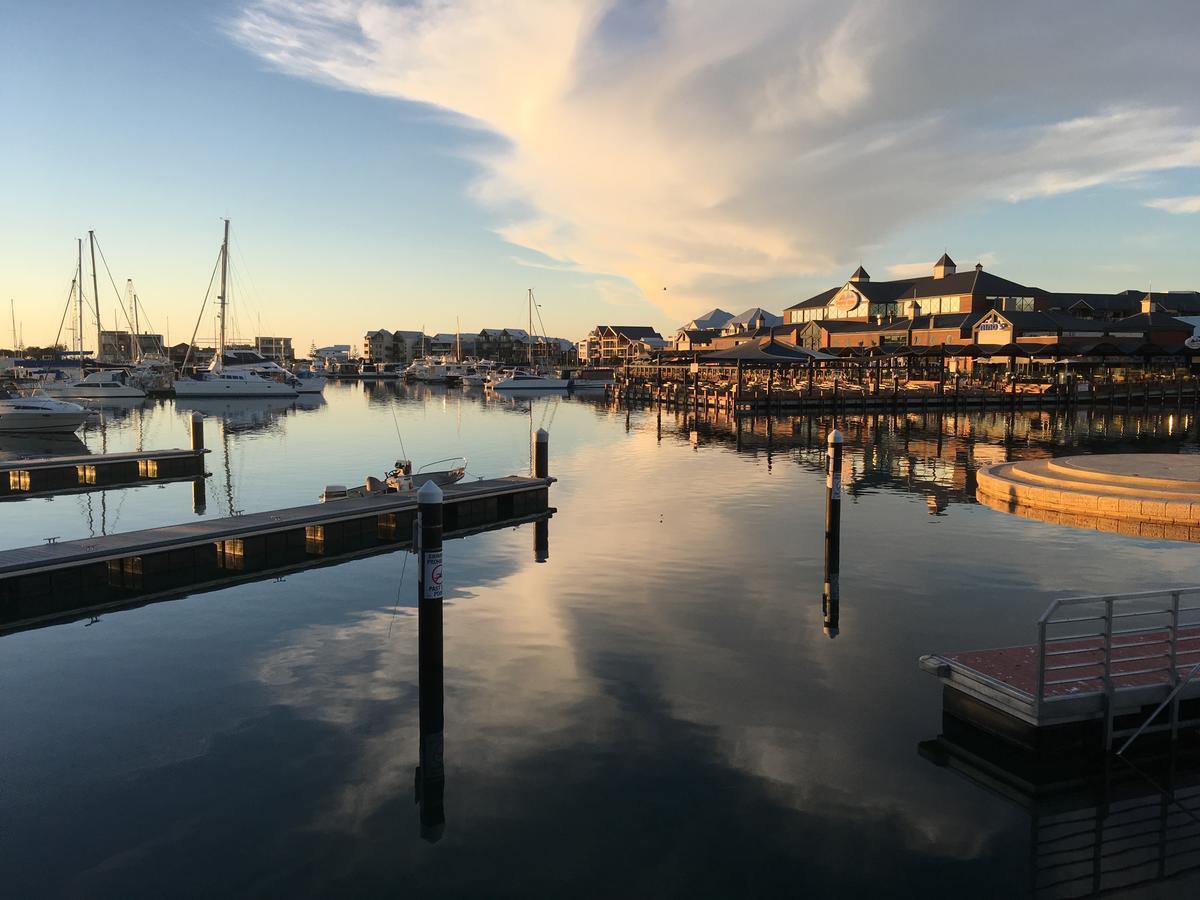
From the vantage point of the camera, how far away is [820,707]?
444 inches

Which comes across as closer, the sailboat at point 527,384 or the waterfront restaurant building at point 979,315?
the waterfront restaurant building at point 979,315

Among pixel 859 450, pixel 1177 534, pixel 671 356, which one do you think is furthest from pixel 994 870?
pixel 671 356

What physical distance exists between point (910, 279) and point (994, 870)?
118 meters

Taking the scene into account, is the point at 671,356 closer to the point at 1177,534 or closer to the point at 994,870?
the point at 1177,534

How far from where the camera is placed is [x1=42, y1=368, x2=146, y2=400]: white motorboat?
284 feet

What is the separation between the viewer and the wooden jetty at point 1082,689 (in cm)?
952

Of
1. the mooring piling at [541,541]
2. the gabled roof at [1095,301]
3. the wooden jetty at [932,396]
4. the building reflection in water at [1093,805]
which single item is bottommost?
the building reflection in water at [1093,805]

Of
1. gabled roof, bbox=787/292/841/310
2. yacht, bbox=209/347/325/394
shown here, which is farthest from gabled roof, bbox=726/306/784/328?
yacht, bbox=209/347/325/394

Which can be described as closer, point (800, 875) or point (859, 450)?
point (800, 875)

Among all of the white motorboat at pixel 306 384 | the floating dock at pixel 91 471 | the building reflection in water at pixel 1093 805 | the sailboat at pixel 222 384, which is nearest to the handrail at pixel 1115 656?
the building reflection in water at pixel 1093 805

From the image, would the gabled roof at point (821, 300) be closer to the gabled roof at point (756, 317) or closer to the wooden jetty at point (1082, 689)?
the gabled roof at point (756, 317)

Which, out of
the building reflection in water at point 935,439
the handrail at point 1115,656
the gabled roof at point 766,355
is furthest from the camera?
the gabled roof at point 766,355

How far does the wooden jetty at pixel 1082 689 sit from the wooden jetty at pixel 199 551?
14290 mm

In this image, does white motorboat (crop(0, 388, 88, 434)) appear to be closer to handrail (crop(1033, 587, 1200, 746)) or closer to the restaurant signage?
handrail (crop(1033, 587, 1200, 746))
